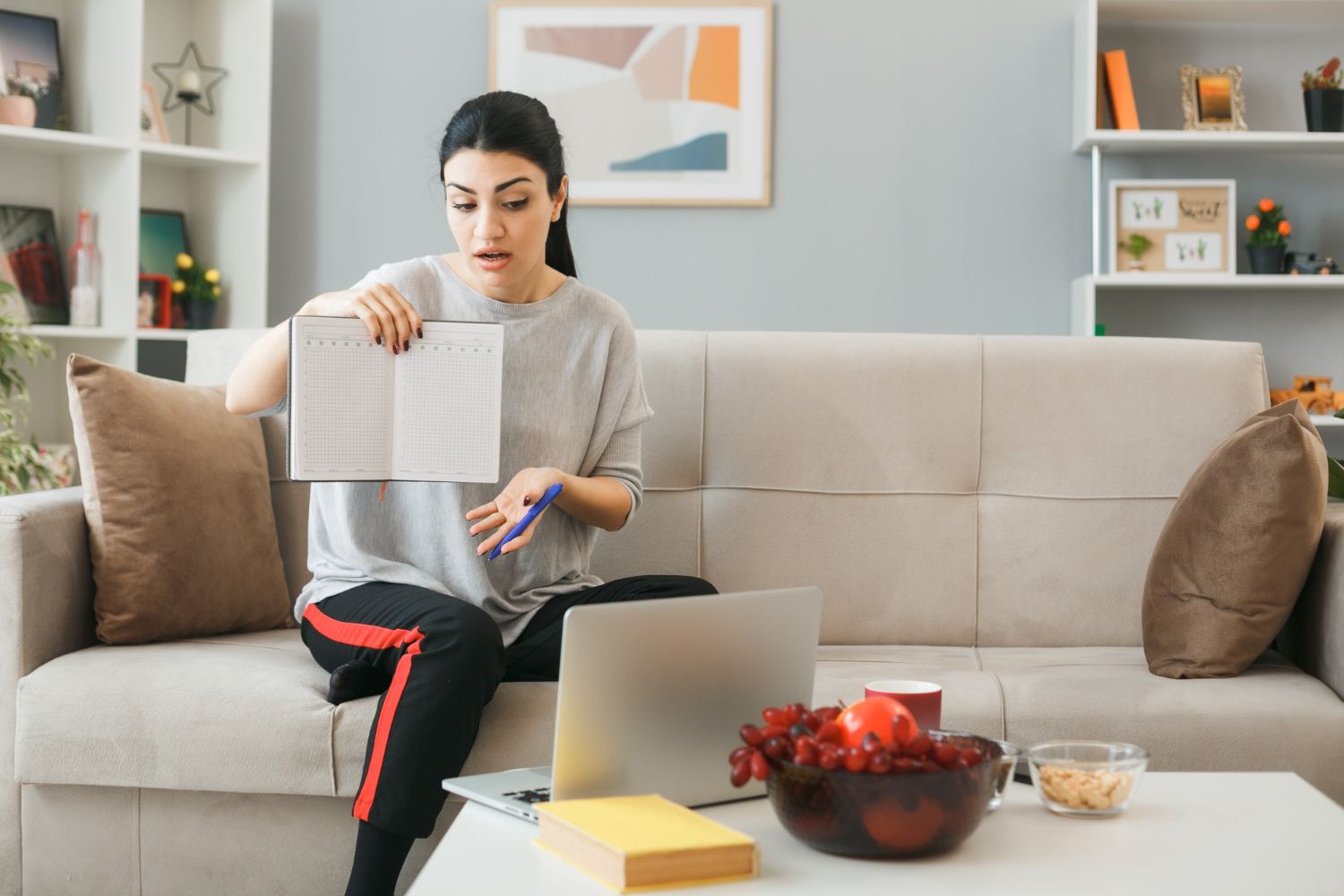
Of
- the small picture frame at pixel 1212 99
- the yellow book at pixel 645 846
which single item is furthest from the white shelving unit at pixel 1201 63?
the yellow book at pixel 645 846

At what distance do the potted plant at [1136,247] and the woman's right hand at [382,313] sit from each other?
222 centimetres

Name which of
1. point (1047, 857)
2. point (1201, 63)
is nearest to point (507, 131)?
point (1047, 857)

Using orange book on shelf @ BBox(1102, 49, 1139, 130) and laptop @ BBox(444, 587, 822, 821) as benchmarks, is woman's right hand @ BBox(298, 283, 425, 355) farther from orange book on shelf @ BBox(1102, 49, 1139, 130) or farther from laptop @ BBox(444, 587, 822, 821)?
orange book on shelf @ BBox(1102, 49, 1139, 130)

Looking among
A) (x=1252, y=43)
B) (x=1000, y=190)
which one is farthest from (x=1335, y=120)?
(x=1000, y=190)

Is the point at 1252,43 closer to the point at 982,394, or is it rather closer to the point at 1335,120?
the point at 1335,120

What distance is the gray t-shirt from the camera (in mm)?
1890

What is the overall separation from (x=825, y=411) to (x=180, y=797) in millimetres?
1132

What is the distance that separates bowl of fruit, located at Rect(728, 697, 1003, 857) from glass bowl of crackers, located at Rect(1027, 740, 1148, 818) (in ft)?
0.41

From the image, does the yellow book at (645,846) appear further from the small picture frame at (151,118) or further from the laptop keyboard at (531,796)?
the small picture frame at (151,118)

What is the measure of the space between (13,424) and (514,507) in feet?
5.91

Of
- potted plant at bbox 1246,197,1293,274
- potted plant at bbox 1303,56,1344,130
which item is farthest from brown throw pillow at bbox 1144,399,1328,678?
potted plant at bbox 1303,56,1344,130

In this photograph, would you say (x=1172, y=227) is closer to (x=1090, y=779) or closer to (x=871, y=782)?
(x=1090, y=779)

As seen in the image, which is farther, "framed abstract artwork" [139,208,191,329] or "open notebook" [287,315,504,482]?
"framed abstract artwork" [139,208,191,329]

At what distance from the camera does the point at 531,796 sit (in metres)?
1.16
